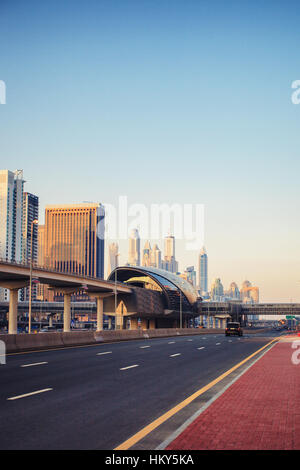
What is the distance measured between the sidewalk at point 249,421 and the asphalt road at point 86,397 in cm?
110

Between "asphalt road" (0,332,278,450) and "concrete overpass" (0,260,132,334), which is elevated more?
"concrete overpass" (0,260,132,334)

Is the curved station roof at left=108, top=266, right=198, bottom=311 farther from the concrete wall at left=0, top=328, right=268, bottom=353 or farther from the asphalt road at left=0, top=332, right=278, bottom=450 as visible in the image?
the asphalt road at left=0, top=332, right=278, bottom=450

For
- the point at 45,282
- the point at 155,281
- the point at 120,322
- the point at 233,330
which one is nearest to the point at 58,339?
the point at 233,330

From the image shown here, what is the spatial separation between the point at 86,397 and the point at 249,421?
476 centimetres

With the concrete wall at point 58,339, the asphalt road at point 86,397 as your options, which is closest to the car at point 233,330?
the concrete wall at point 58,339

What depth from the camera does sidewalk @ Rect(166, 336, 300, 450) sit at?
761cm

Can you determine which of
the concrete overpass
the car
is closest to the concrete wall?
the car

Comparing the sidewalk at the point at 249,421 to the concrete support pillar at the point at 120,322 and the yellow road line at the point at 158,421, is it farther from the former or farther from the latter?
the concrete support pillar at the point at 120,322

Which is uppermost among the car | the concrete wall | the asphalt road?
the asphalt road

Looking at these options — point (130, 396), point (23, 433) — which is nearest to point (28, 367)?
point (130, 396)

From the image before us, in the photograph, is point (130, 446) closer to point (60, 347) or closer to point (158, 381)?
point (158, 381)

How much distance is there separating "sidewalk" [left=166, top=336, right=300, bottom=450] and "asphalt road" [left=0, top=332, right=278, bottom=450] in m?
1.10

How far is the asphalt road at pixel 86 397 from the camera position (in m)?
8.45
